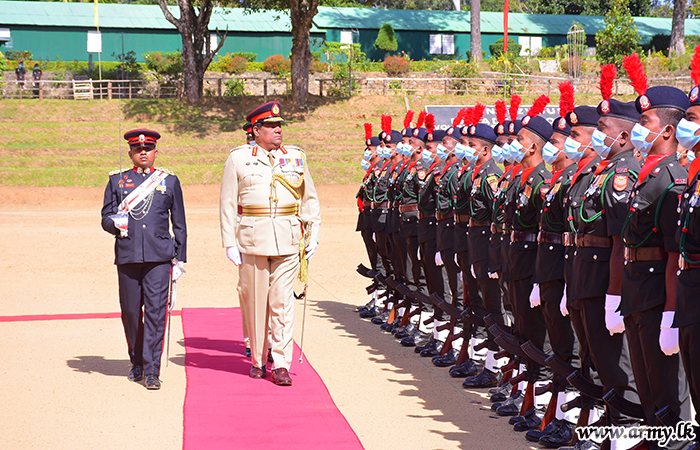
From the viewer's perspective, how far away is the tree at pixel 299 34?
33656mm

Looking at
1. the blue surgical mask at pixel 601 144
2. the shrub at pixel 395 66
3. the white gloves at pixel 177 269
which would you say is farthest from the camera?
the shrub at pixel 395 66

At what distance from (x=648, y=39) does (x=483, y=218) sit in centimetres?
4779

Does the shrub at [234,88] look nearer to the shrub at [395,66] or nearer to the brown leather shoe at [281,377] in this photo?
the shrub at [395,66]

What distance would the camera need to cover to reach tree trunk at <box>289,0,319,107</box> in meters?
33.6

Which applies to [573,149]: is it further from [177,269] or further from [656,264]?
[177,269]

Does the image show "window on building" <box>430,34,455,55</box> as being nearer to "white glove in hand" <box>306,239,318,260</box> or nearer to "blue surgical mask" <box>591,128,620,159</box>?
"white glove in hand" <box>306,239,318,260</box>

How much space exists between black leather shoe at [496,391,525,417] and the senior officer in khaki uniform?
1953mm

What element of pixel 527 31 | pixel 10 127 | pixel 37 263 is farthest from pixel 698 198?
pixel 527 31

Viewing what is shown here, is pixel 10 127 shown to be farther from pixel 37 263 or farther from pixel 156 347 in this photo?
pixel 156 347

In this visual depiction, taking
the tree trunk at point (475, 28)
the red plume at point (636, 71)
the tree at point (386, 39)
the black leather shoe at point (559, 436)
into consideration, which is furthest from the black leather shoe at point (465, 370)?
the tree at point (386, 39)

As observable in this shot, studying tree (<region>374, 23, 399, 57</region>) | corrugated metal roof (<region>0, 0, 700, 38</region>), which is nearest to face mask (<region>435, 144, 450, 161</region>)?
corrugated metal roof (<region>0, 0, 700, 38</region>)

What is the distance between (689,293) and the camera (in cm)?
408

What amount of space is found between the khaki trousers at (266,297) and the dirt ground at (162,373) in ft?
2.13

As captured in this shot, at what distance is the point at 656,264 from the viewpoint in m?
4.57
